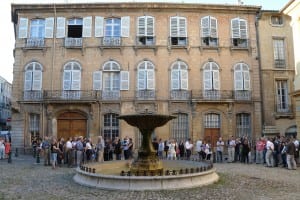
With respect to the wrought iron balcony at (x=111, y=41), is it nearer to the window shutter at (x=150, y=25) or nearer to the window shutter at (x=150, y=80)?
the window shutter at (x=150, y=25)

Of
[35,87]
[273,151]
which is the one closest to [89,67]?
[35,87]

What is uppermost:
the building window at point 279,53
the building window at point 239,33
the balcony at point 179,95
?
the building window at point 239,33

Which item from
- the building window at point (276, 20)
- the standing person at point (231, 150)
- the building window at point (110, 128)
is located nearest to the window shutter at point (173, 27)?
the building window at point (110, 128)

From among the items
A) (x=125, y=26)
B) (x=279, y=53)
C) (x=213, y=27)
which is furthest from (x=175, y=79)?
(x=279, y=53)

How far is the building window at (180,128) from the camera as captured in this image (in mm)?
23891

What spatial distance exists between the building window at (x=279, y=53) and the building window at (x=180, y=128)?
28.8 ft

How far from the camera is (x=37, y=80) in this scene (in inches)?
948

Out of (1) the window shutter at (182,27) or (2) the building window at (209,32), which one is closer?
(1) the window shutter at (182,27)

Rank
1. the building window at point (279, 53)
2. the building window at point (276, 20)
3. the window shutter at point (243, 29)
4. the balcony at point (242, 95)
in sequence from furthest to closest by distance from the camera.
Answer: the building window at point (276, 20) → the window shutter at point (243, 29) → the building window at point (279, 53) → the balcony at point (242, 95)

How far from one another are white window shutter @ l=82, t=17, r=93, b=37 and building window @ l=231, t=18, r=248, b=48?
1149cm

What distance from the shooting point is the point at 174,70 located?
24297 mm

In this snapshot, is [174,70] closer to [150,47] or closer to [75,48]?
[150,47]

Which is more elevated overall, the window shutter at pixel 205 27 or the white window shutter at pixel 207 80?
the window shutter at pixel 205 27

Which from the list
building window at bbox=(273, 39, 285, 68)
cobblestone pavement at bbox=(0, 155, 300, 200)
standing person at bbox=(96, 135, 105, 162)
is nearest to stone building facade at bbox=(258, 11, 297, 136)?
building window at bbox=(273, 39, 285, 68)
